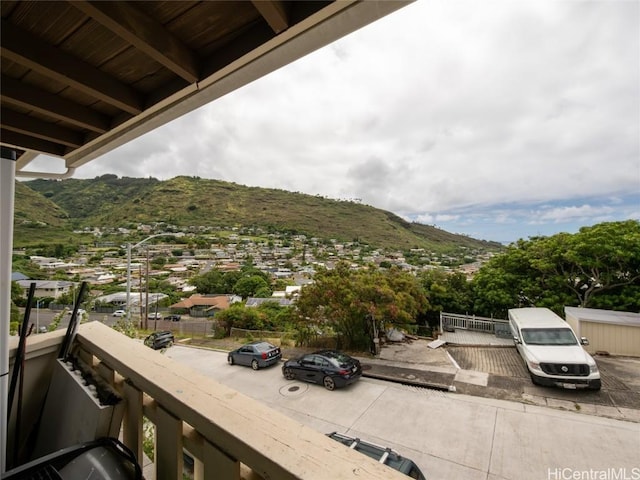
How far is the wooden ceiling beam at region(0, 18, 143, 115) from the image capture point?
88 cm

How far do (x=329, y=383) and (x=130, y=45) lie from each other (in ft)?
25.2

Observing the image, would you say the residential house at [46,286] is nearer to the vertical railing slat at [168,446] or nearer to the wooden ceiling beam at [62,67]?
the wooden ceiling beam at [62,67]

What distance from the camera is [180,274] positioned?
3916 centimetres

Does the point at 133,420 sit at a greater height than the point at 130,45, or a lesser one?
lesser

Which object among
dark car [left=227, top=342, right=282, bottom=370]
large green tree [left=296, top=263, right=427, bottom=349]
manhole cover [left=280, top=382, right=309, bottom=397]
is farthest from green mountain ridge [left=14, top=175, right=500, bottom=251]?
manhole cover [left=280, top=382, right=309, bottom=397]

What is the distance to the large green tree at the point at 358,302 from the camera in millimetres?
9477

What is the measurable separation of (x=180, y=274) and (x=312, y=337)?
33284 millimetres

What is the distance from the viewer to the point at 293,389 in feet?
24.3

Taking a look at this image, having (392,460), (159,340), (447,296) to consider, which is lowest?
(159,340)

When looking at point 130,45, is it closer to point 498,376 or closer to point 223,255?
point 498,376

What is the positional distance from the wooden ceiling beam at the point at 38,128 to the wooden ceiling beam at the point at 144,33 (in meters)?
0.95

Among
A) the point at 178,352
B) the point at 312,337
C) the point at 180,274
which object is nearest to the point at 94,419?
the point at 312,337

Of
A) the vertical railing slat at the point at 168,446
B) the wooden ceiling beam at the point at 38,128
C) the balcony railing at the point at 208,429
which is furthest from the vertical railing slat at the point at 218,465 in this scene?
the wooden ceiling beam at the point at 38,128

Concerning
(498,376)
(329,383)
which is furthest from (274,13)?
(498,376)
